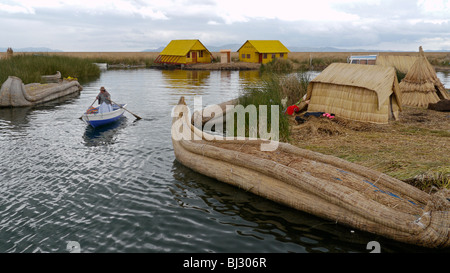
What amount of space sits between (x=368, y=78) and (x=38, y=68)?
97.8 feet

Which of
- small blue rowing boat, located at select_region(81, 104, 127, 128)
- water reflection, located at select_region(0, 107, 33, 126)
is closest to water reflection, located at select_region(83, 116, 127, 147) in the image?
small blue rowing boat, located at select_region(81, 104, 127, 128)

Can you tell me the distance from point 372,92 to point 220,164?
24.5ft

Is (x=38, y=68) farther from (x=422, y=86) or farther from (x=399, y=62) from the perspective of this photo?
(x=422, y=86)

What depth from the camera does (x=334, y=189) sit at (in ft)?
22.5

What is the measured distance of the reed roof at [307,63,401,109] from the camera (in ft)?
43.7

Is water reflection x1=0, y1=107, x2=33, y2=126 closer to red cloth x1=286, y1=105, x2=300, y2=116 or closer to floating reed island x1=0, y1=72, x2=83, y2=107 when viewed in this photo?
floating reed island x1=0, y1=72, x2=83, y2=107

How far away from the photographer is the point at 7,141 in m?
14.0

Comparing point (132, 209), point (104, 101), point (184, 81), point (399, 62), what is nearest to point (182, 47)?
point (184, 81)

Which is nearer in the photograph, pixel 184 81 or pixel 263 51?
pixel 184 81

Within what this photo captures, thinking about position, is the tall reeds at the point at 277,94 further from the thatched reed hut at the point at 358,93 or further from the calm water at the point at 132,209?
the calm water at the point at 132,209

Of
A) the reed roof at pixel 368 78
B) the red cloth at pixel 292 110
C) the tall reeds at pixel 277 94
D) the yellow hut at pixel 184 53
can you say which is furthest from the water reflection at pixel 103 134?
the yellow hut at pixel 184 53

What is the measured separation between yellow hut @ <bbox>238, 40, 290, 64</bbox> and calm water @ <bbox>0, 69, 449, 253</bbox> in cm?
5359
